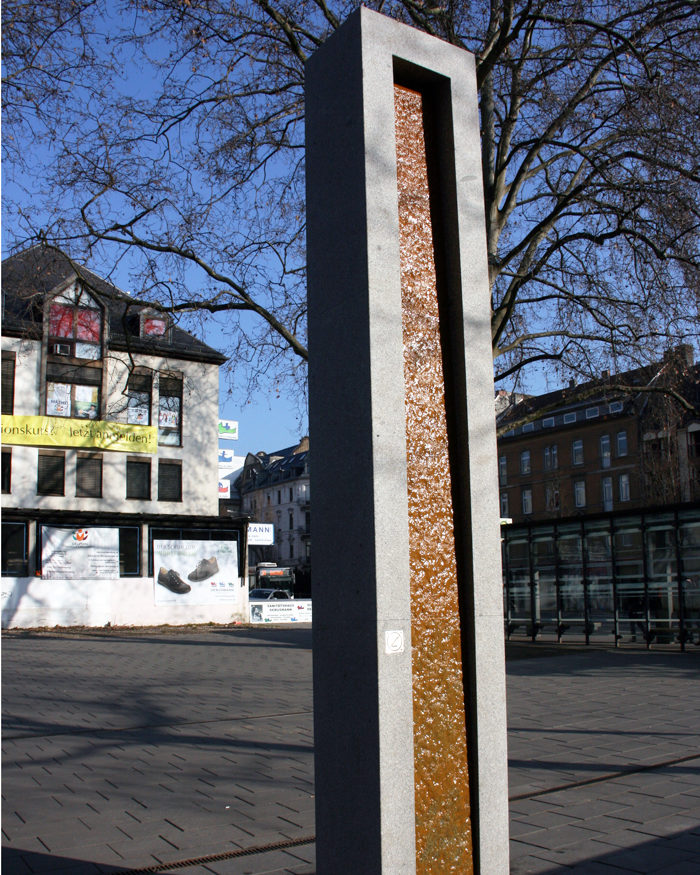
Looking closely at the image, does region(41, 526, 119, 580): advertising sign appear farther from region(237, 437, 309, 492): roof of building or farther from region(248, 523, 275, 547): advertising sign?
region(237, 437, 309, 492): roof of building

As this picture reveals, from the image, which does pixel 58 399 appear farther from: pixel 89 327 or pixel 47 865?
pixel 47 865

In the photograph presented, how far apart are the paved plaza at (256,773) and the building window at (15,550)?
1949cm

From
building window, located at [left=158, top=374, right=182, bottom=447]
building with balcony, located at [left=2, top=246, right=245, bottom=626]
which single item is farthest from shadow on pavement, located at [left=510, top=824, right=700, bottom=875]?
building window, located at [left=158, top=374, right=182, bottom=447]

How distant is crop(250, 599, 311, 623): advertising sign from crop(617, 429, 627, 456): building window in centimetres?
3492

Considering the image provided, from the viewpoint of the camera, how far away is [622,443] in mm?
66312

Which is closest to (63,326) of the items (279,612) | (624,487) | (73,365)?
(73,365)

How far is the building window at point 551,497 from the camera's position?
69994mm

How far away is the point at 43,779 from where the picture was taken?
7.04 metres

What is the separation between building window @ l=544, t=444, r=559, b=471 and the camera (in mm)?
72438

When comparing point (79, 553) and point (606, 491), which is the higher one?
point (606, 491)

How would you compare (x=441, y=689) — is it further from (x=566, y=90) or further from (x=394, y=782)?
(x=566, y=90)

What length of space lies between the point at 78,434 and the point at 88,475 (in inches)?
71.8

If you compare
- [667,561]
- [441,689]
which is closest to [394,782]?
[441,689]

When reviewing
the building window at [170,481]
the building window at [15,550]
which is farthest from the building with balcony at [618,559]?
the building window at [170,481]
